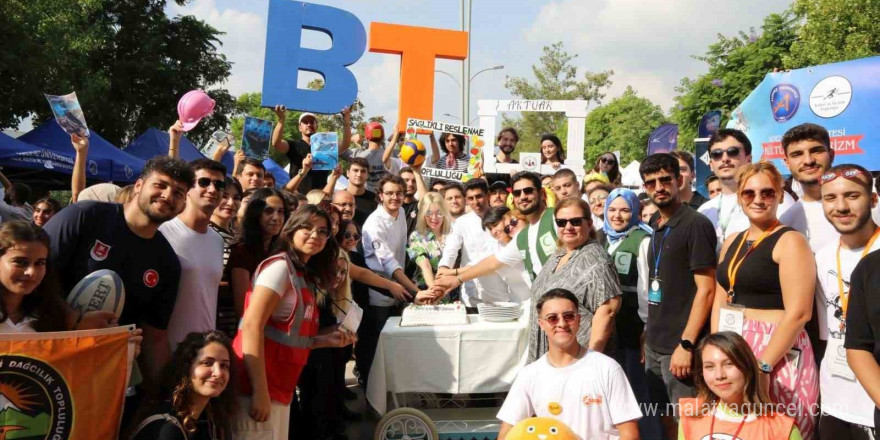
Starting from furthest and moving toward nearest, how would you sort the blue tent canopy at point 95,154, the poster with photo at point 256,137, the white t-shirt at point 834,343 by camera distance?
the blue tent canopy at point 95,154 → the poster with photo at point 256,137 → the white t-shirt at point 834,343

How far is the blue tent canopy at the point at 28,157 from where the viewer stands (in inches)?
488

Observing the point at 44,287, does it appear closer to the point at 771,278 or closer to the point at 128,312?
the point at 128,312

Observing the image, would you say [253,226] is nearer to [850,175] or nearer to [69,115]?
[69,115]

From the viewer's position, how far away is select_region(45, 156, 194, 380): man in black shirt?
3.18 meters

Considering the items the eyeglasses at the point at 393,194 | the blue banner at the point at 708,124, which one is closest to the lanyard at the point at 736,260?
the eyeglasses at the point at 393,194

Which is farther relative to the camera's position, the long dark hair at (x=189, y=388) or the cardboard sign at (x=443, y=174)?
the cardboard sign at (x=443, y=174)

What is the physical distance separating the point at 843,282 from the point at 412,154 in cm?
599

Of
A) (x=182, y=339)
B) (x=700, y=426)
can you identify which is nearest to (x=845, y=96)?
(x=700, y=426)

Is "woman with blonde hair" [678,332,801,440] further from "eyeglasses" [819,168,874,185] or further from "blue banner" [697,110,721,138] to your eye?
"blue banner" [697,110,721,138]

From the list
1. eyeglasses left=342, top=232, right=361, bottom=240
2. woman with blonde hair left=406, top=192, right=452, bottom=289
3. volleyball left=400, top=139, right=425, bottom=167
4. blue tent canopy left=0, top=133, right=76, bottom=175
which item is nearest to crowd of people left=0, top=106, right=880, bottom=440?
eyeglasses left=342, top=232, right=361, bottom=240

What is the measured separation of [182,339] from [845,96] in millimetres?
9561

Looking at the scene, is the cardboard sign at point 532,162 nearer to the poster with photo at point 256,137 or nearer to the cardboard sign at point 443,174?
the cardboard sign at point 443,174

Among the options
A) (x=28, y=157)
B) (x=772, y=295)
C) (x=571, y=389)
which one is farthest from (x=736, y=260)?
(x=28, y=157)

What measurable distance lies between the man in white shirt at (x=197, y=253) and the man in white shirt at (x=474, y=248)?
8.37 feet
